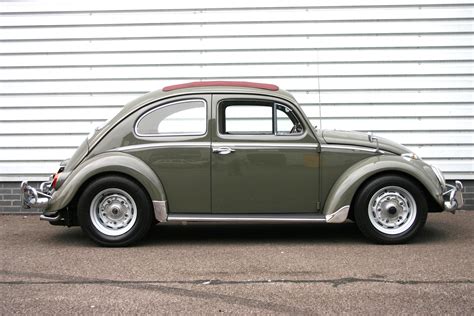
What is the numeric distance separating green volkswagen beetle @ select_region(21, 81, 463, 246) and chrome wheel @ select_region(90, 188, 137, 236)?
0.01 metres

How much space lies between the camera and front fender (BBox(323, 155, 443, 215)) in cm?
707

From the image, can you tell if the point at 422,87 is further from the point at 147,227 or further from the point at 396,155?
the point at 147,227

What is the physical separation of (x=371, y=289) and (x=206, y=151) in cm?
256

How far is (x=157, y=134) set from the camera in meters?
7.31

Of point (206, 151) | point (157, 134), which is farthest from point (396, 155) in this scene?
point (157, 134)

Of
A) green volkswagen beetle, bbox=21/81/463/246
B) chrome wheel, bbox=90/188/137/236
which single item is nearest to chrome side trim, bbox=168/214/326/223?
green volkswagen beetle, bbox=21/81/463/246

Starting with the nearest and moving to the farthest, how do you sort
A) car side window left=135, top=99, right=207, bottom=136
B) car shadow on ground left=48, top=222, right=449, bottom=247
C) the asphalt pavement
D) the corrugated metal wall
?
the asphalt pavement < car side window left=135, top=99, right=207, bottom=136 < car shadow on ground left=48, top=222, right=449, bottom=247 < the corrugated metal wall

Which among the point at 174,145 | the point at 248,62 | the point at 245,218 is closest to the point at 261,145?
the point at 245,218

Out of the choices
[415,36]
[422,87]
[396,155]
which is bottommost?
[396,155]

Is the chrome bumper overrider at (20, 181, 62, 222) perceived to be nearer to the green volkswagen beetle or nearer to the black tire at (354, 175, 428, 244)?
the green volkswagen beetle

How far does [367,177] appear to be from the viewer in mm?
7090

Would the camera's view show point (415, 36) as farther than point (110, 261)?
Yes

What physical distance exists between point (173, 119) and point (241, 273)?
7.06ft

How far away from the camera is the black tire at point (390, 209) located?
710 centimetres
